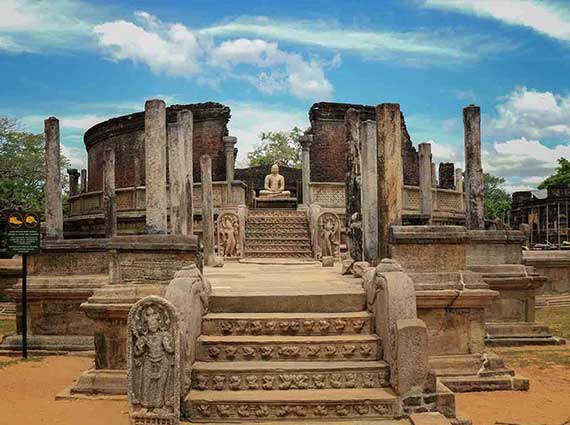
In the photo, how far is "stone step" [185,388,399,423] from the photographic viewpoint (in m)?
5.36

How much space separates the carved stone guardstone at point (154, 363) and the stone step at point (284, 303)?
1.38 meters

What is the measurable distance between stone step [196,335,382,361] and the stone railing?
46.1 ft

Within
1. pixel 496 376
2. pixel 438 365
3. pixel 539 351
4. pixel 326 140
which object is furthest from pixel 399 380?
pixel 326 140

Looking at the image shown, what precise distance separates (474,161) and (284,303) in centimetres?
601

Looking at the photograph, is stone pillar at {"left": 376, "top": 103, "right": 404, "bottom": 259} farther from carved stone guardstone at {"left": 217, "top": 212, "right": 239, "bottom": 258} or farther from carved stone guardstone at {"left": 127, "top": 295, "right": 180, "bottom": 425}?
carved stone guardstone at {"left": 217, "top": 212, "right": 239, "bottom": 258}

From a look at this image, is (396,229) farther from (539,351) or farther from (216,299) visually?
(539,351)

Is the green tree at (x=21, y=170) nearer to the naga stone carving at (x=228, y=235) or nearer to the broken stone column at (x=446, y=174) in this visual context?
the naga stone carving at (x=228, y=235)

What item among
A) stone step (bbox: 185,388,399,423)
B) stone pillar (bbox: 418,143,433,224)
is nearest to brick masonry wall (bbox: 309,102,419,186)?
stone pillar (bbox: 418,143,433,224)

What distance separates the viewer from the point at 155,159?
830 centimetres

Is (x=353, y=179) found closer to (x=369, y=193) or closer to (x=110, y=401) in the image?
(x=369, y=193)

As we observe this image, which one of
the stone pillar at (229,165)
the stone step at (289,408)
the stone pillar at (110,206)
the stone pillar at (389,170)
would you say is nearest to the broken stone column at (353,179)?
the stone pillar at (389,170)

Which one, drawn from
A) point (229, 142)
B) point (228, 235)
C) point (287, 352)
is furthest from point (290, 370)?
point (229, 142)

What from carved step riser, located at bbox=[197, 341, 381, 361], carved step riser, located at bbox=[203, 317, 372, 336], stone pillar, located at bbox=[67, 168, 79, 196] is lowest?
carved step riser, located at bbox=[197, 341, 381, 361]

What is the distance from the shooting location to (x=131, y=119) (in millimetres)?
31656
